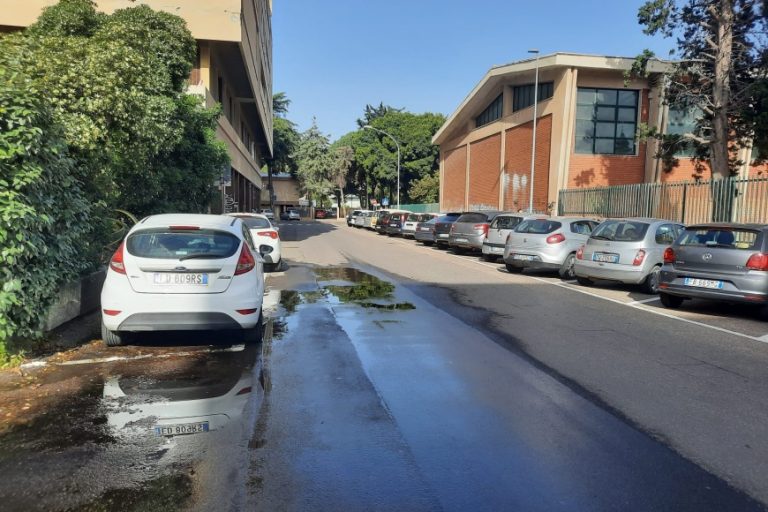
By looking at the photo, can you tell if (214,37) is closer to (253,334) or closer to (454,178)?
(253,334)

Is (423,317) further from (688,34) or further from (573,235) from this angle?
(688,34)

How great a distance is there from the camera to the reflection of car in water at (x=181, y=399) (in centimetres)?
425

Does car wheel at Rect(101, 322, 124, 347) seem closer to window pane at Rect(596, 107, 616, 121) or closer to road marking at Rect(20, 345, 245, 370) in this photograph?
road marking at Rect(20, 345, 245, 370)

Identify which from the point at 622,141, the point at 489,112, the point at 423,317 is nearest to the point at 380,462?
the point at 423,317

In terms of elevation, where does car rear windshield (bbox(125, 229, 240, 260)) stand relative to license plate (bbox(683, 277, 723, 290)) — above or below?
above

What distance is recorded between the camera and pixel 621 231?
38.8 feet

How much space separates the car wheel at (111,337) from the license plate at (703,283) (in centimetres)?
860

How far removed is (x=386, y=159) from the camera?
68812 mm

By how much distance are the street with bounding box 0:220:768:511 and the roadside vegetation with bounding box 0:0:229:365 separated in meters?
1.15

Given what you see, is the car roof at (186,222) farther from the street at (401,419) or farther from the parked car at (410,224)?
the parked car at (410,224)

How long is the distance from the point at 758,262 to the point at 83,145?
10.5 metres

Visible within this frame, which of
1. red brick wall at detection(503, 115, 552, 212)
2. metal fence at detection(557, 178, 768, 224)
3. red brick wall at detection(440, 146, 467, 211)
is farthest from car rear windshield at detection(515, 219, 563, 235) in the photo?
red brick wall at detection(440, 146, 467, 211)

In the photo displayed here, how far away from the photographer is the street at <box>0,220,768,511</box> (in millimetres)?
3303

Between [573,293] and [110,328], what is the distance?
8864 mm
